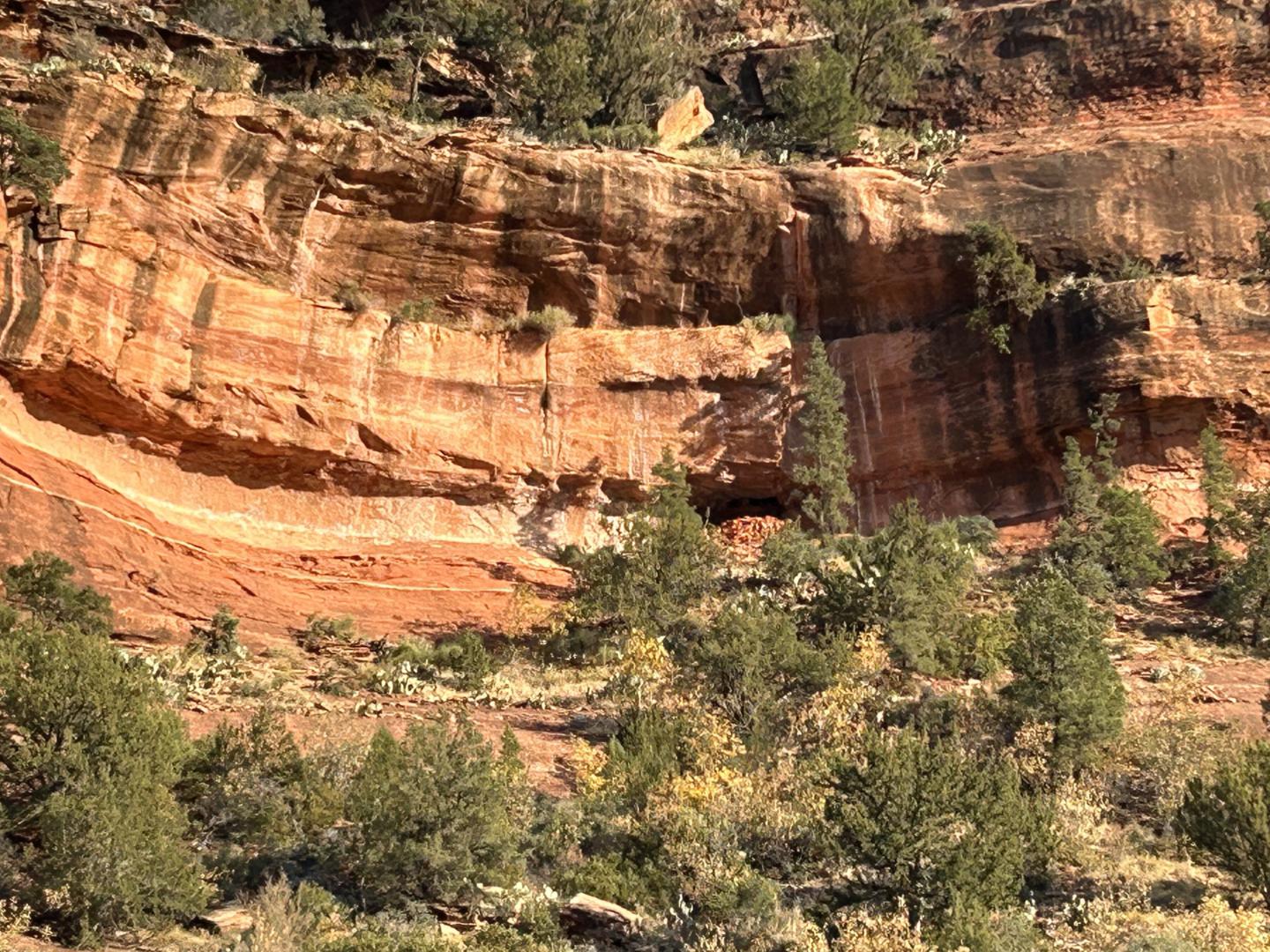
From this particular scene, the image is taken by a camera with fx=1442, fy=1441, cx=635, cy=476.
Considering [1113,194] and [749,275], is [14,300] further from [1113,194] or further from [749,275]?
[1113,194]

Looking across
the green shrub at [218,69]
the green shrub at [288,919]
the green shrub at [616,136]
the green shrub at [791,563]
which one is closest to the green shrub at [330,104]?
the green shrub at [218,69]

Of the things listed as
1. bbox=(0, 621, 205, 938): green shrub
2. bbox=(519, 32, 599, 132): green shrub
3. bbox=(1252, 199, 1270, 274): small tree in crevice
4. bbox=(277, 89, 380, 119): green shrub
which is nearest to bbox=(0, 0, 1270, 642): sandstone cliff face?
bbox=(1252, 199, 1270, 274): small tree in crevice

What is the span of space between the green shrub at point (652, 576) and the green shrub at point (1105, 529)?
7077 millimetres

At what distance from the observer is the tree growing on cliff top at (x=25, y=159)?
27.2m

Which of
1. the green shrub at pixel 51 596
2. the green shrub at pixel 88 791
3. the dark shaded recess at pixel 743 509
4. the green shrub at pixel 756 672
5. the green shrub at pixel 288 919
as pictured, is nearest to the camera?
the green shrub at pixel 288 919

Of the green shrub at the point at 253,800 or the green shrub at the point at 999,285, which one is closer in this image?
the green shrub at the point at 253,800

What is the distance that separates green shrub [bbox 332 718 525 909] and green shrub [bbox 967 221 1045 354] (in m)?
18.8

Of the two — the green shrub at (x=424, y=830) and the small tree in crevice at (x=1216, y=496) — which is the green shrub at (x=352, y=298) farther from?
the small tree in crevice at (x=1216, y=496)

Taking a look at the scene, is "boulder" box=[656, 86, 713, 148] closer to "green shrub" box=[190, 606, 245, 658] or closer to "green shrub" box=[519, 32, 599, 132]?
"green shrub" box=[519, 32, 599, 132]

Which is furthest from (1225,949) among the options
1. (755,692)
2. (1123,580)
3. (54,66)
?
(54,66)

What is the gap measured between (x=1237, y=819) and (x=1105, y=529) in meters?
12.5

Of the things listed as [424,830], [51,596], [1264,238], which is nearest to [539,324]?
[51,596]

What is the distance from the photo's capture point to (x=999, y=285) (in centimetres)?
3253

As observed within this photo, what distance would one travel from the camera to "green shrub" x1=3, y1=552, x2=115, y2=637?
23406 mm
